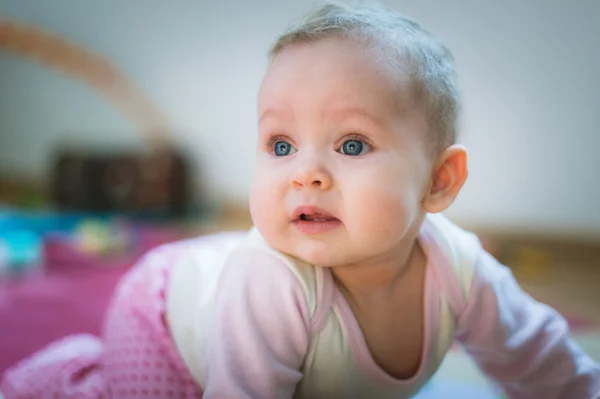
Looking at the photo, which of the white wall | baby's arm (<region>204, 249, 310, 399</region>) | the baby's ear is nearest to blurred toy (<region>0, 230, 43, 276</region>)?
the white wall

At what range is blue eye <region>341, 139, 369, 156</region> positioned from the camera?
46cm

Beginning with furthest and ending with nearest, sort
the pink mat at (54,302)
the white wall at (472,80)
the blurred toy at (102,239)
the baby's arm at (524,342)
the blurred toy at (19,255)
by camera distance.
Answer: the blurred toy at (102,239)
the blurred toy at (19,255)
the white wall at (472,80)
the pink mat at (54,302)
the baby's arm at (524,342)

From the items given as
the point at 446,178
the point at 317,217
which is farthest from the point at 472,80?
the point at 317,217

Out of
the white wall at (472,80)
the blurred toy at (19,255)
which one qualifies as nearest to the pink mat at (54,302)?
the blurred toy at (19,255)

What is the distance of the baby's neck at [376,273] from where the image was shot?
53 centimetres

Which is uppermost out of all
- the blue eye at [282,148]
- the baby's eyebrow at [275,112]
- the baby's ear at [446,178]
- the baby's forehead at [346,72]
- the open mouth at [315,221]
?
the baby's forehead at [346,72]

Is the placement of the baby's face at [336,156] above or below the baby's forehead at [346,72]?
below

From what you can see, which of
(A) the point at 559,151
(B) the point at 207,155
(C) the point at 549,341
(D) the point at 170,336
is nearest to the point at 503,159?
(A) the point at 559,151

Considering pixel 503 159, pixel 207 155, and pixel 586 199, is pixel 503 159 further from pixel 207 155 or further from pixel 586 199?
pixel 207 155

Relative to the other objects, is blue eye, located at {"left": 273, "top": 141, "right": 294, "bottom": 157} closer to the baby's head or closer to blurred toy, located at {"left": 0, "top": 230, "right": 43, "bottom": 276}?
the baby's head

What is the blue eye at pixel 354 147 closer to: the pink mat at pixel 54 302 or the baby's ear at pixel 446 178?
the baby's ear at pixel 446 178

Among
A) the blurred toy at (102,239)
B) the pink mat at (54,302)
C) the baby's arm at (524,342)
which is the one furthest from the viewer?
the blurred toy at (102,239)

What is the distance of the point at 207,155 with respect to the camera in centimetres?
195

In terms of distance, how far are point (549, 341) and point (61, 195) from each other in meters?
1.82
